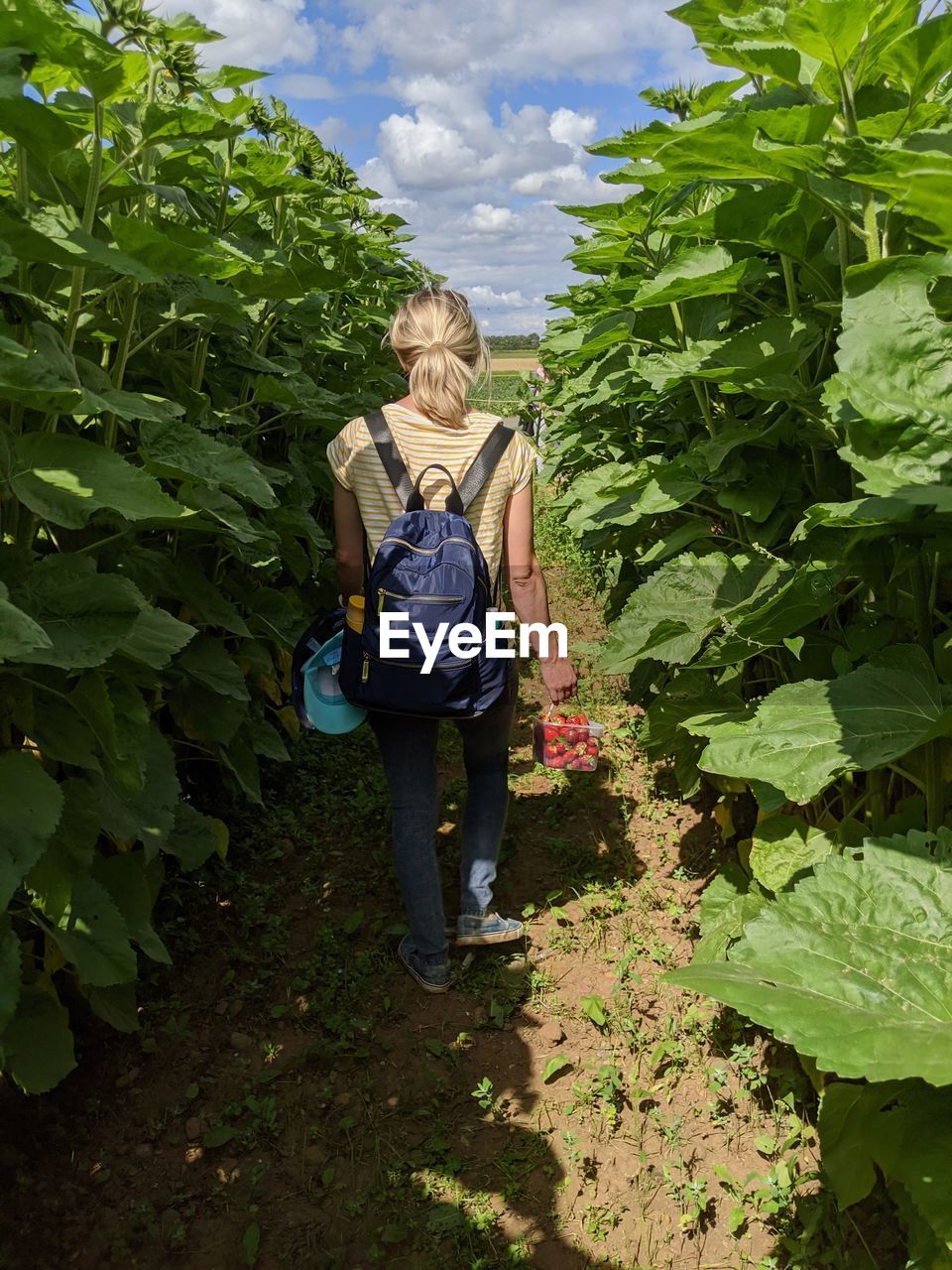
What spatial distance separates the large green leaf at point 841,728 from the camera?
165 cm

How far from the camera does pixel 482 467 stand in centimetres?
276

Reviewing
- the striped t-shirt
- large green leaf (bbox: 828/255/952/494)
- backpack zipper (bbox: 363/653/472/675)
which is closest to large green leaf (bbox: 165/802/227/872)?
backpack zipper (bbox: 363/653/472/675)

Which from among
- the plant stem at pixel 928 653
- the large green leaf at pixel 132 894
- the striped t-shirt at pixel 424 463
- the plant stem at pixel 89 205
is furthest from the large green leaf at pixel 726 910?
the plant stem at pixel 89 205

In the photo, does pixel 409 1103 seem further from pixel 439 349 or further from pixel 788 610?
pixel 439 349

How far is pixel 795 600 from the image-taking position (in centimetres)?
189

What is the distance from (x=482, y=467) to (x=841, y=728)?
137cm

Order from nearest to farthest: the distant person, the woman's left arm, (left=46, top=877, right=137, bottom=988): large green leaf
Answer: (left=46, top=877, right=137, bottom=988): large green leaf
the woman's left arm
the distant person

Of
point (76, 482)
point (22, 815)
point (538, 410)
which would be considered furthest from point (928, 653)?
point (538, 410)

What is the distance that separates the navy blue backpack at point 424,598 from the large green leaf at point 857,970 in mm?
1367

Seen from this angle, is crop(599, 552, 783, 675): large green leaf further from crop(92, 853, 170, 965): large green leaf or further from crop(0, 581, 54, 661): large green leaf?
crop(0, 581, 54, 661): large green leaf

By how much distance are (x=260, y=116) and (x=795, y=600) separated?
3.35 m

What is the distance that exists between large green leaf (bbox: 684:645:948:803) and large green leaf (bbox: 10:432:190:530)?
111 centimetres

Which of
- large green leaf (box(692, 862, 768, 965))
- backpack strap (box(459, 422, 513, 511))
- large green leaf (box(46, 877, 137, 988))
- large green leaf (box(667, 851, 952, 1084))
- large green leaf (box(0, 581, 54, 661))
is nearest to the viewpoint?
large green leaf (box(667, 851, 952, 1084))

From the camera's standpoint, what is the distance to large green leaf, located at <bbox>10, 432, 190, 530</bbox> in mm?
1767
